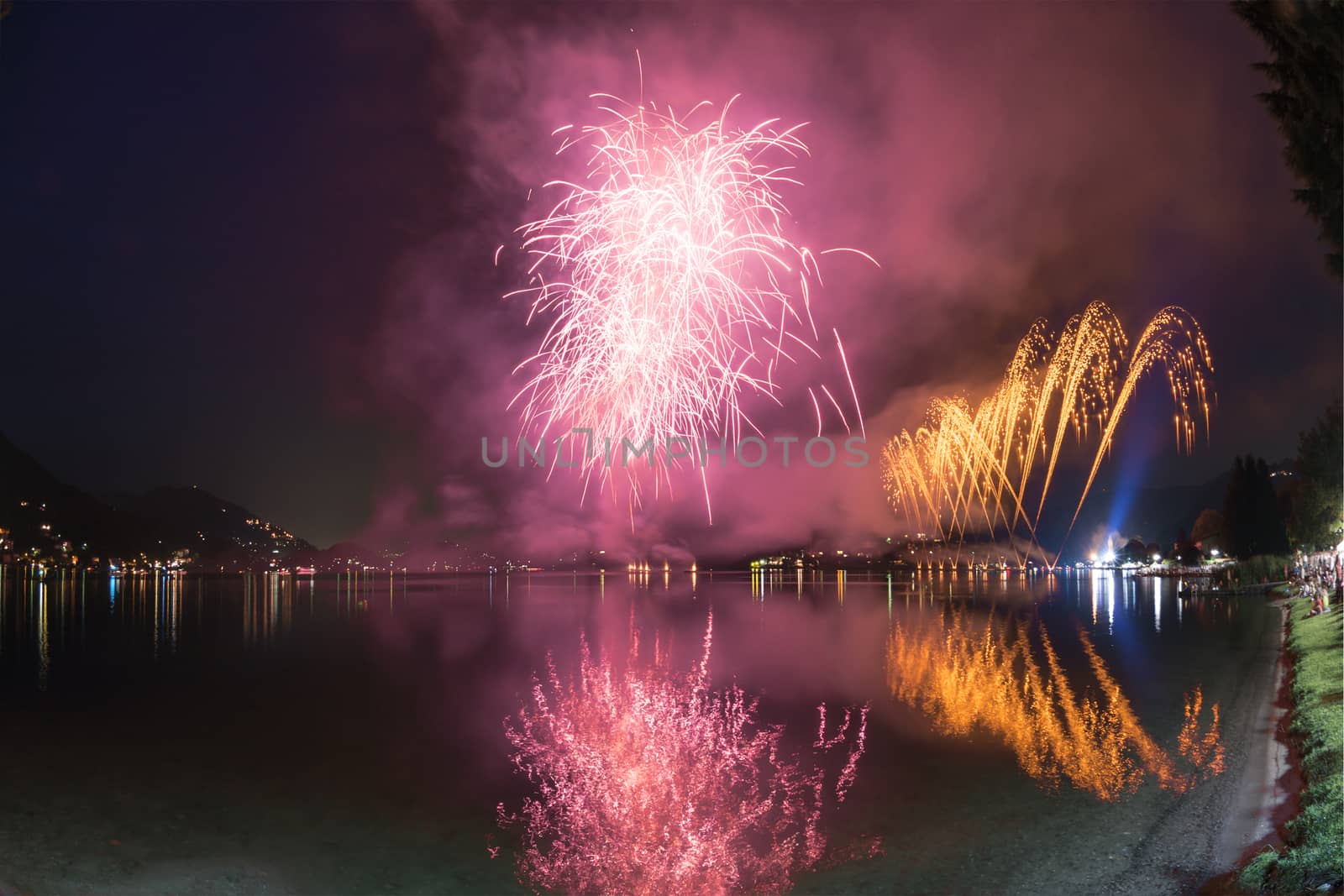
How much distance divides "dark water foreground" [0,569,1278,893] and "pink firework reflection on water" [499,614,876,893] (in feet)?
1.40

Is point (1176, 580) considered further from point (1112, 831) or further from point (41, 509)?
point (41, 509)

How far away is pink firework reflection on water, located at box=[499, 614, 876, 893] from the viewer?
8531 mm

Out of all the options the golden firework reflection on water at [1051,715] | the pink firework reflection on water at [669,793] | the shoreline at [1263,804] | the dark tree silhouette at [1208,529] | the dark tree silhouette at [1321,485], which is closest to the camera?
the shoreline at [1263,804]

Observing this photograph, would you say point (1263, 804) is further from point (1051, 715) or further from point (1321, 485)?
point (1321, 485)

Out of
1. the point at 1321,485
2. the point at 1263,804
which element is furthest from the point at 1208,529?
the point at 1263,804

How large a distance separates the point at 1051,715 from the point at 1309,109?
11.3m

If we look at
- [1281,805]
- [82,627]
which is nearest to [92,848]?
[1281,805]

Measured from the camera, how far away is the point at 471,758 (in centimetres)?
1340

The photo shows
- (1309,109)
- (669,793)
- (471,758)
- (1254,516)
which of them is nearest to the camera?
(1309,109)

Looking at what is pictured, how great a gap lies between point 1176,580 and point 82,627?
86.6 metres

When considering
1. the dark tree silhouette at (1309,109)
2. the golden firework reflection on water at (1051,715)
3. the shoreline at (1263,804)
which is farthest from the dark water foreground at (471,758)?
the dark tree silhouette at (1309,109)

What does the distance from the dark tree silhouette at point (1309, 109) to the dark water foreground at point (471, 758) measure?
6432 millimetres

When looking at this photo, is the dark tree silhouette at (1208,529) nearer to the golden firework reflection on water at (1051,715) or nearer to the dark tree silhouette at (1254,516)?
the dark tree silhouette at (1254,516)

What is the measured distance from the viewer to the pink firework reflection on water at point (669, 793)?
8.53m
